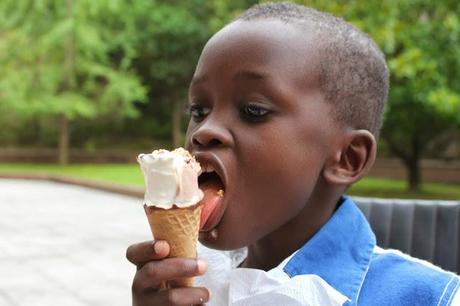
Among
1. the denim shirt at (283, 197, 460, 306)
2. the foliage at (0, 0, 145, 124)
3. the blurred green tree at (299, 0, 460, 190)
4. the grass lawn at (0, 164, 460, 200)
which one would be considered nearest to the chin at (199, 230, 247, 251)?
the denim shirt at (283, 197, 460, 306)

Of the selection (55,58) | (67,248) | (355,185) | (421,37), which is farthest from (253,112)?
(55,58)

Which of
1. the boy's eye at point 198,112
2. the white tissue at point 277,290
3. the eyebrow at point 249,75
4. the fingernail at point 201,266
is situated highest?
the eyebrow at point 249,75

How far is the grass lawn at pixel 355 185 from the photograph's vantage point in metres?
13.0

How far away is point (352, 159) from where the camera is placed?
115 cm

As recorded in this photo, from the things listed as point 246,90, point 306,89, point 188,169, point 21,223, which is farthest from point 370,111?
point 21,223

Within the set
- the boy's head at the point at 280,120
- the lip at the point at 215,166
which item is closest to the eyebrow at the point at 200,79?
the boy's head at the point at 280,120

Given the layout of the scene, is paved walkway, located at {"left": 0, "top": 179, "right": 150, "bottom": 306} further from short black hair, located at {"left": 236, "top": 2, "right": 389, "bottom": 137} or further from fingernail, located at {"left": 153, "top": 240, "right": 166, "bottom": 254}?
fingernail, located at {"left": 153, "top": 240, "right": 166, "bottom": 254}

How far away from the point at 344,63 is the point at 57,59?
1945 cm

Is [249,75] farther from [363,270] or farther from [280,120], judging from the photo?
[363,270]

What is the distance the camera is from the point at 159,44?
21344 mm

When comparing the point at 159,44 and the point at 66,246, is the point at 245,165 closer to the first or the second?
the point at 66,246

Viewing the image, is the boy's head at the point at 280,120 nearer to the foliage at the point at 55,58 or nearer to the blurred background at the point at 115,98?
the blurred background at the point at 115,98

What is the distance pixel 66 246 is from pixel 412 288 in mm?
6370

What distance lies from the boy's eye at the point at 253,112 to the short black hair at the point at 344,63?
13cm
